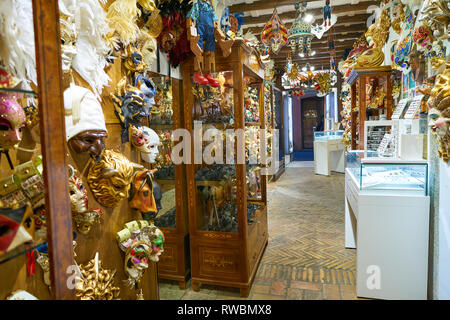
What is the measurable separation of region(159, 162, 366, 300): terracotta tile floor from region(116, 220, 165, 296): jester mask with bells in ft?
4.99

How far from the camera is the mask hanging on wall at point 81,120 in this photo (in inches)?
49.3

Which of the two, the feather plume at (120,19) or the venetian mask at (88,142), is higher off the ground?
the feather plume at (120,19)

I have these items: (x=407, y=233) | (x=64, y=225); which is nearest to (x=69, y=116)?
(x=64, y=225)

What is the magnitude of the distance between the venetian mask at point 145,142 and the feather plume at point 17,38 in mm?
764

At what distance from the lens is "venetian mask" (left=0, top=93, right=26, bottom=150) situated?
94 centimetres

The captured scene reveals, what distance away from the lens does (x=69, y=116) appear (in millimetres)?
1249

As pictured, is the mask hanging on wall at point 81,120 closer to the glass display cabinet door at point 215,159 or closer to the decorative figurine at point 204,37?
the decorative figurine at point 204,37

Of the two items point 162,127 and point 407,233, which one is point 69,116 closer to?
point 162,127

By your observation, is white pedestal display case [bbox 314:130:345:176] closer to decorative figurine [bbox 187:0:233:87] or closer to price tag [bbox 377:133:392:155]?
price tag [bbox 377:133:392:155]

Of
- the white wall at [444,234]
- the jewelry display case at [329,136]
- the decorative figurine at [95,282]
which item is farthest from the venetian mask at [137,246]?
the jewelry display case at [329,136]

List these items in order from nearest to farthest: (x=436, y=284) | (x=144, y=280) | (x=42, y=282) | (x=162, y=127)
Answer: (x=42, y=282), (x=144, y=280), (x=436, y=284), (x=162, y=127)

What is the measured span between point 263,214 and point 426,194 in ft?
6.08

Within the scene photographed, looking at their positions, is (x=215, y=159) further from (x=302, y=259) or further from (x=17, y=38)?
(x=17, y=38)
